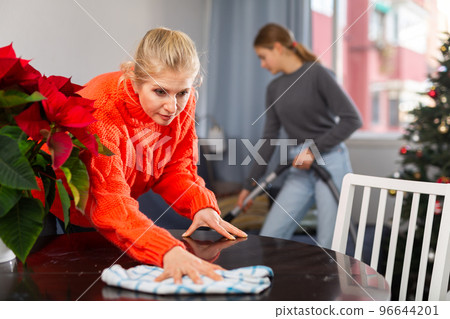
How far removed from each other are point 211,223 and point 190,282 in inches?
11.9

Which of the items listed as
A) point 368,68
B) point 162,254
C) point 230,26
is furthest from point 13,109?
point 368,68

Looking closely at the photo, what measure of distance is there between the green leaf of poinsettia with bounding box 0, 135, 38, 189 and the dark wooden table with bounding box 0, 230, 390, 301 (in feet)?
0.46

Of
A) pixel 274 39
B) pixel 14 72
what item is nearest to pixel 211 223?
pixel 14 72

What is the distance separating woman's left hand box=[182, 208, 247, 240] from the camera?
942mm

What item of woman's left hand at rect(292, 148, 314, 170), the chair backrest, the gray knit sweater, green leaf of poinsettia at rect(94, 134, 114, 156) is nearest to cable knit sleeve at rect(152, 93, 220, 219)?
green leaf of poinsettia at rect(94, 134, 114, 156)

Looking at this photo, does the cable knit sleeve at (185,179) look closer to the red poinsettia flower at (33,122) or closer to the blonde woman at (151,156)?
the blonde woman at (151,156)

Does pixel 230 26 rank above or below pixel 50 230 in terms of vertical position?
above

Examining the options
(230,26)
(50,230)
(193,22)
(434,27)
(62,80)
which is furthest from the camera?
(434,27)

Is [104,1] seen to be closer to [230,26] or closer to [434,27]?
[230,26]

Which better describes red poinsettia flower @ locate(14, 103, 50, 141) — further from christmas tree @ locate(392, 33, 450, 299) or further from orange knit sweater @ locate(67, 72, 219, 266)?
christmas tree @ locate(392, 33, 450, 299)

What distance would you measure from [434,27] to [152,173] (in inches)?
90.2

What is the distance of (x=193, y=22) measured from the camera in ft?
3.44

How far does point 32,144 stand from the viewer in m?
0.71

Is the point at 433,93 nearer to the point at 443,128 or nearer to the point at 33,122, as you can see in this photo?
the point at 443,128
